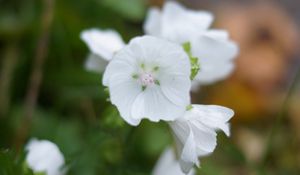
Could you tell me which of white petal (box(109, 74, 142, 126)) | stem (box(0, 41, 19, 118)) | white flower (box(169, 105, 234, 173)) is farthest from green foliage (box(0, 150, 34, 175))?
stem (box(0, 41, 19, 118))

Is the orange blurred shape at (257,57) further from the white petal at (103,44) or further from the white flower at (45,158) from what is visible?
the white flower at (45,158)

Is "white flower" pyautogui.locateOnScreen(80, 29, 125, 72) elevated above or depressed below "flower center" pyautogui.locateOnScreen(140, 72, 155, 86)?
below

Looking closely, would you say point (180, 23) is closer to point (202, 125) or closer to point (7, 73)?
point (202, 125)

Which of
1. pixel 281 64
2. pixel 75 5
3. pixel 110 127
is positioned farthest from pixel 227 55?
pixel 281 64

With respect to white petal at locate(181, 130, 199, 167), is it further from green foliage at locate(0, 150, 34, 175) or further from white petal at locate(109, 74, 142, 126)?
green foliage at locate(0, 150, 34, 175)

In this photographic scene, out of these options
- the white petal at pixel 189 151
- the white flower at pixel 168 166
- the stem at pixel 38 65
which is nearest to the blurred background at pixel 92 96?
the stem at pixel 38 65

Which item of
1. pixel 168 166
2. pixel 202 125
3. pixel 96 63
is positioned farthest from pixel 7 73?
pixel 202 125
